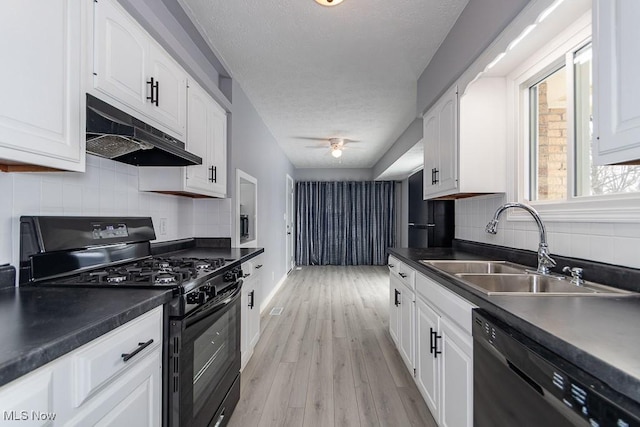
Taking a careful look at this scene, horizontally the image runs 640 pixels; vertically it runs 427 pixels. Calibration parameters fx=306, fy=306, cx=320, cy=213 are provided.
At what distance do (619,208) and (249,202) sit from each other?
2984mm

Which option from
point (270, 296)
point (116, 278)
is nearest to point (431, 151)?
point (116, 278)

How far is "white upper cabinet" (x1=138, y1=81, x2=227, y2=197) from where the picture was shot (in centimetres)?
203

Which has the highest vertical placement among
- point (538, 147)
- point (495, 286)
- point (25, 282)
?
point (538, 147)

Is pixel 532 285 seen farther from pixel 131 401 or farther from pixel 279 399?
pixel 131 401

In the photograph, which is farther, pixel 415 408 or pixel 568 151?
pixel 415 408

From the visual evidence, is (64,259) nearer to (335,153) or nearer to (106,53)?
(106,53)

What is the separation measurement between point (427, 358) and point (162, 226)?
6.74 ft

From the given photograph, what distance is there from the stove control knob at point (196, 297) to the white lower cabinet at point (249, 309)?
0.87 m

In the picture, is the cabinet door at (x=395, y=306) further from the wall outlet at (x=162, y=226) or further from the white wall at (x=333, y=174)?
the white wall at (x=333, y=174)

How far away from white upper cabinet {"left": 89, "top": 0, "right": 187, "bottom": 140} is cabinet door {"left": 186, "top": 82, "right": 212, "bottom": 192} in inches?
4.6

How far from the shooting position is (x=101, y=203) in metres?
1.69

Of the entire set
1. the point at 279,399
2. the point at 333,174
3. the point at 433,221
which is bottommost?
the point at 279,399

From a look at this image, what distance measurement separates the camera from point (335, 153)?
5176 millimetres

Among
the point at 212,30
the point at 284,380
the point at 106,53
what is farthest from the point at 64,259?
the point at 212,30
